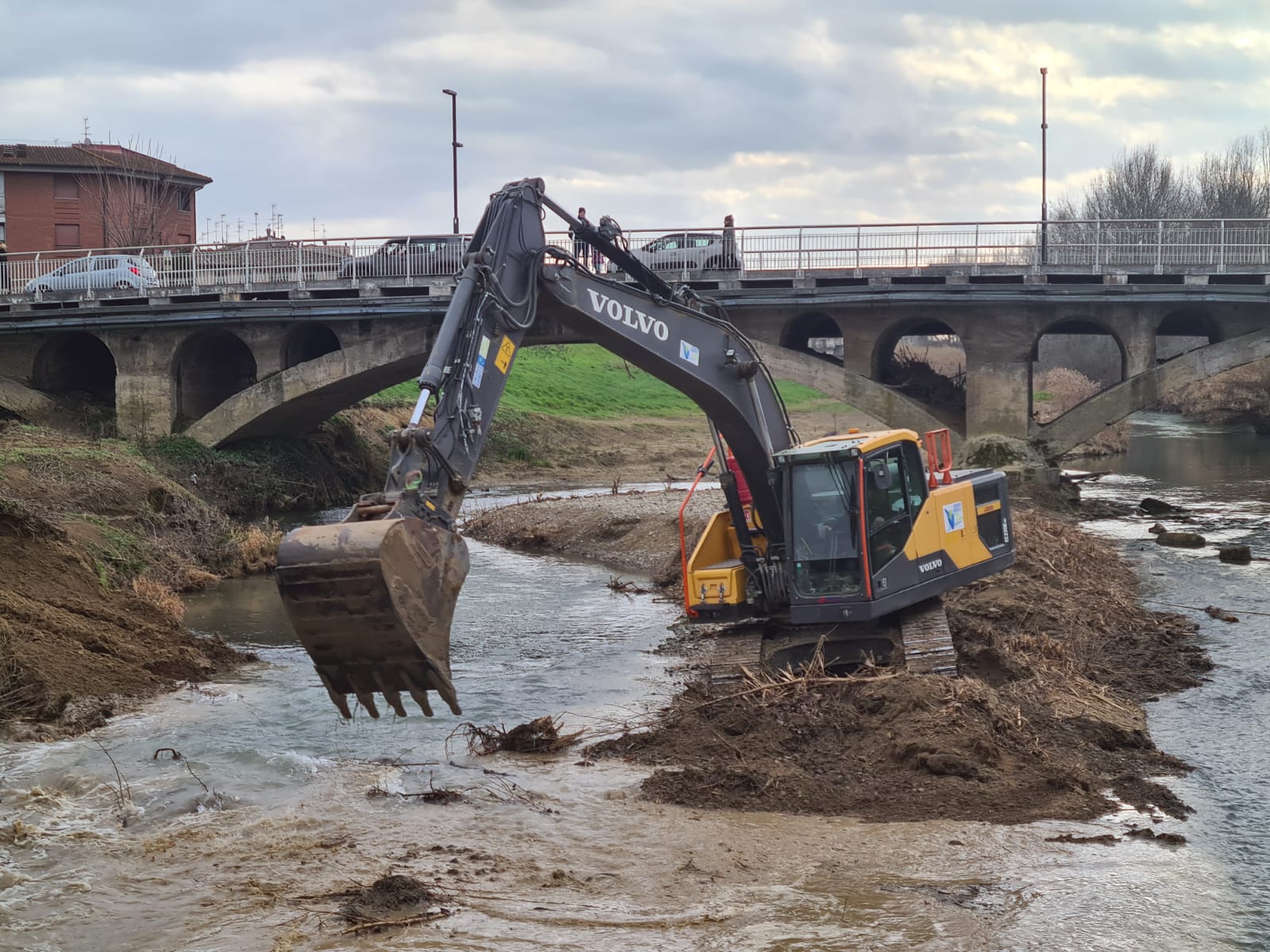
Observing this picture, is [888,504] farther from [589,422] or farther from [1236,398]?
[1236,398]

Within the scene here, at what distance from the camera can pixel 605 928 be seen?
8.92 m

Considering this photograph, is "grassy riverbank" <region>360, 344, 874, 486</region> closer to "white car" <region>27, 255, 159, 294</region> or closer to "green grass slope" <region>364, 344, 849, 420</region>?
"green grass slope" <region>364, 344, 849, 420</region>

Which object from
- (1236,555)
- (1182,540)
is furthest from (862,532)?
(1182,540)

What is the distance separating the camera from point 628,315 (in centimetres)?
1351

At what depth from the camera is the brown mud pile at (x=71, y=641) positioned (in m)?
13.9

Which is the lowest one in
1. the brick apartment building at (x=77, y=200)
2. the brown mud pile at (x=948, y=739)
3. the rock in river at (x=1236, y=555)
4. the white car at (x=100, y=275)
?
the brown mud pile at (x=948, y=739)

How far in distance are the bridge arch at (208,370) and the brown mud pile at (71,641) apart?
20963mm

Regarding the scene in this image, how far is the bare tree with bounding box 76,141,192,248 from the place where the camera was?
213 ft

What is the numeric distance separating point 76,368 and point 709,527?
31.1 meters

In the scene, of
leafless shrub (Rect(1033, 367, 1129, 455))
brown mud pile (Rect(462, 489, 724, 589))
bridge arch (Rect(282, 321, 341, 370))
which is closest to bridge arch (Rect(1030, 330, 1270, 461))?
brown mud pile (Rect(462, 489, 724, 589))

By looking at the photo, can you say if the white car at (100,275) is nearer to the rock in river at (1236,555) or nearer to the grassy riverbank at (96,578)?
the grassy riverbank at (96,578)

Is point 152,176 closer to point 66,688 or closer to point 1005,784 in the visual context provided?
point 66,688

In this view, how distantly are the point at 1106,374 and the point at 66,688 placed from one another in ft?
217

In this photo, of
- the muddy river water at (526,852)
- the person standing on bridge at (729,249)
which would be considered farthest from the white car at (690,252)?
the muddy river water at (526,852)
